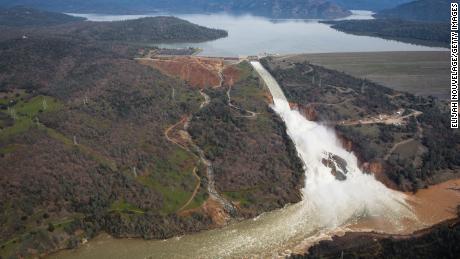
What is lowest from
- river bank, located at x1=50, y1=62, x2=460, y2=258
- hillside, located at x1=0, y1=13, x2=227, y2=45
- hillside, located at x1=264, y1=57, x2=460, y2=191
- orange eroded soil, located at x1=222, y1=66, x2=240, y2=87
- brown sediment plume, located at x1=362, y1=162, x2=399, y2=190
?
river bank, located at x1=50, y1=62, x2=460, y2=258

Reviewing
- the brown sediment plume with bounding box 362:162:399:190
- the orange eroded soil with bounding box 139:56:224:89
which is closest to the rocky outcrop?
the brown sediment plume with bounding box 362:162:399:190

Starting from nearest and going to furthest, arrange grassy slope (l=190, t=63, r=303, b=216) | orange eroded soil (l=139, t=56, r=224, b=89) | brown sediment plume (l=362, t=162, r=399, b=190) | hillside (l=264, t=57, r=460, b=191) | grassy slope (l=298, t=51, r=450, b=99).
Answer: grassy slope (l=190, t=63, r=303, b=216) → brown sediment plume (l=362, t=162, r=399, b=190) → hillside (l=264, t=57, r=460, b=191) → orange eroded soil (l=139, t=56, r=224, b=89) → grassy slope (l=298, t=51, r=450, b=99)

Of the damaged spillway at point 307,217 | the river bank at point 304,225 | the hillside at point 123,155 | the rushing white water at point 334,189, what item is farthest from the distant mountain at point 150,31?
the river bank at point 304,225

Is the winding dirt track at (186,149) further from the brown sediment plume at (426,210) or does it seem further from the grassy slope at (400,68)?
the grassy slope at (400,68)

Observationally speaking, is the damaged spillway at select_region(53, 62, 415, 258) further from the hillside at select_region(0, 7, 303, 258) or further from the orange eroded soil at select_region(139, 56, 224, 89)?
the orange eroded soil at select_region(139, 56, 224, 89)

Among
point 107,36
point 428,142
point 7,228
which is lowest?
point 7,228

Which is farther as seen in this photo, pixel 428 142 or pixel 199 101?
pixel 199 101

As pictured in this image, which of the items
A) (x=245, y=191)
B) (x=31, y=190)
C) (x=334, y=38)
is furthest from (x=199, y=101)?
(x=334, y=38)

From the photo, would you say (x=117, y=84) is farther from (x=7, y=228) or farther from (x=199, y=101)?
(x=7, y=228)
